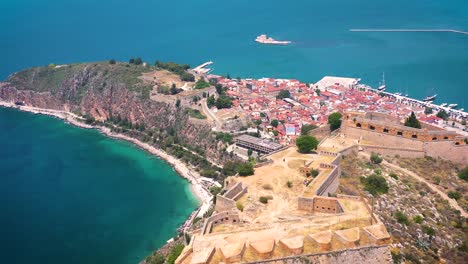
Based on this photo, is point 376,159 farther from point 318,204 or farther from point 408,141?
point 318,204

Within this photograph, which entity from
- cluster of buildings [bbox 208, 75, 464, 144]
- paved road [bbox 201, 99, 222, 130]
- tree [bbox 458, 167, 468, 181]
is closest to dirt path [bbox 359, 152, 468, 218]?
tree [bbox 458, 167, 468, 181]

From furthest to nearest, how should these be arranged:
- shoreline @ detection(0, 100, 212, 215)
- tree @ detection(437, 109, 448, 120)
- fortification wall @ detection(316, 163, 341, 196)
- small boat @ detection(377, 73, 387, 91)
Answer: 1. small boat @ detection(377, 73, 387, 91)
2. tree @ detection(437, 109, 448, 120)
3. shoreline @ detection(0, 100, 212, 215)
4. fortification wall @ detection(316, 163, 341, 196)

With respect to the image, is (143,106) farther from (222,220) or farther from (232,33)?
(232,33)

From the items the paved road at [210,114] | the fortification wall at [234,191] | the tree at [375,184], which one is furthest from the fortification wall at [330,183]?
the paved road at [210,114]

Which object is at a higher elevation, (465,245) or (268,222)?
(268,222)

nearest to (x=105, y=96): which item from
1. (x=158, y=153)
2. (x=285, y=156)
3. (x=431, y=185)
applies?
(x=158, y=153)

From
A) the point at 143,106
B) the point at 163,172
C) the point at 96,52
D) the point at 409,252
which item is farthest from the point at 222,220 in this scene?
the point at 96,52

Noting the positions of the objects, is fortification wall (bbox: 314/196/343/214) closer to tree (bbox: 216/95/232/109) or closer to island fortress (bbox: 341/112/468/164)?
island fortress (bbox: 341/112/468/164)
